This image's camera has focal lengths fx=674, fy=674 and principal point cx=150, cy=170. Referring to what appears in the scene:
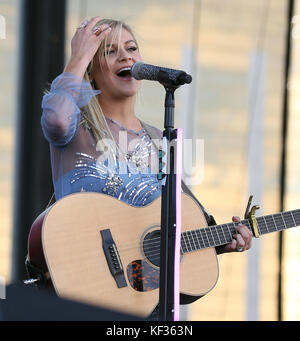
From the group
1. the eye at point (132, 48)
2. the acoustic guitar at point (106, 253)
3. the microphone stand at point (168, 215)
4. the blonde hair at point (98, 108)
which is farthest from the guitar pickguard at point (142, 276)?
the eye at point (132, 48)

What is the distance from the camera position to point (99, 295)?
6.80 feet

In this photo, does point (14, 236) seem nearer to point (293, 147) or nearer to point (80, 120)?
point (80, 120)

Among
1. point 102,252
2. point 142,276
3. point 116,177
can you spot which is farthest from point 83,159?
point 142,276

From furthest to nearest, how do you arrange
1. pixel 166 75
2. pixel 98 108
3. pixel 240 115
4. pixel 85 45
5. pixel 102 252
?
1. pixel 240 115
2. pixel 98 108
3. pixel 85 45
4. pixel 102 252
5. pixel 166 75

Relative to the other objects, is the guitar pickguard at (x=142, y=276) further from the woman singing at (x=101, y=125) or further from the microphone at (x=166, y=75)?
the microphone at (x=166, y=75)

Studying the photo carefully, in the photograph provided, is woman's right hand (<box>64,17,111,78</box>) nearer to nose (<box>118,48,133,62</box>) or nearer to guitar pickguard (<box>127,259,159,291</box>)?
nose (<box>118,48,133,62</box>)

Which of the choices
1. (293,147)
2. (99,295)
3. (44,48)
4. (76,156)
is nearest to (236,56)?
(293,147)

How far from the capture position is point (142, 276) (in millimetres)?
2156

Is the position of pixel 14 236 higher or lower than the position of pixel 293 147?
lower

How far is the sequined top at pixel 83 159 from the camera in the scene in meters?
2.19

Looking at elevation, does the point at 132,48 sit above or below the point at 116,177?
above

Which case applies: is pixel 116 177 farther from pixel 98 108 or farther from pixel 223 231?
pixel 223 231

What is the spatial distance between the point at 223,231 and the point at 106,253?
0.51 meters

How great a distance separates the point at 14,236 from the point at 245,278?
1.38m
